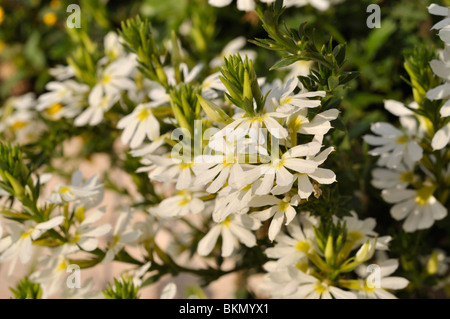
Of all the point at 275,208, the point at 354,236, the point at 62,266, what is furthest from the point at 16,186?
the point at 354,236

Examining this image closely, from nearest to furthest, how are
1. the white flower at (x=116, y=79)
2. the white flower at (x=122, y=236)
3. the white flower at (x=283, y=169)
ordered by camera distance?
the white flower at (x=283, y=169)
the white flower at (x=122, y=236)
the white flower at (x=116, y=79)

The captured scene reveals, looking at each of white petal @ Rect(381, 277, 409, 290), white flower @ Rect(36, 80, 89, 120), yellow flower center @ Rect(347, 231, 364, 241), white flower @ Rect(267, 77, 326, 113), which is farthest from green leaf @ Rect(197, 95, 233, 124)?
white flower @ Rect(36, 80, 89, 120)

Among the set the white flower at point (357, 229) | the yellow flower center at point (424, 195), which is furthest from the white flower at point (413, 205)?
the white flower at point (357, 229)

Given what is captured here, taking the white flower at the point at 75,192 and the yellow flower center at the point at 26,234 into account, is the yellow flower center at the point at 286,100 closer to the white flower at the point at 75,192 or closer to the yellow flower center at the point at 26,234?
the white flower at the point at 75,192

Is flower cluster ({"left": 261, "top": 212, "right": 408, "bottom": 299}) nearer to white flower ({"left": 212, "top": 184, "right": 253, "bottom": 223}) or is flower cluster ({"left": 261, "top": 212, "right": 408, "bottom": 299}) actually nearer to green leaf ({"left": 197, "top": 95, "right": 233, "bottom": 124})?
white flower ({"left": 212, "top": 184, "right": 253, "bottom": 223})

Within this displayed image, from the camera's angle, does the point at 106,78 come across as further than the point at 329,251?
Yes

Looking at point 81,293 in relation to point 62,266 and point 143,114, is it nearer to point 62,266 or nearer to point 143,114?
point 62,266
